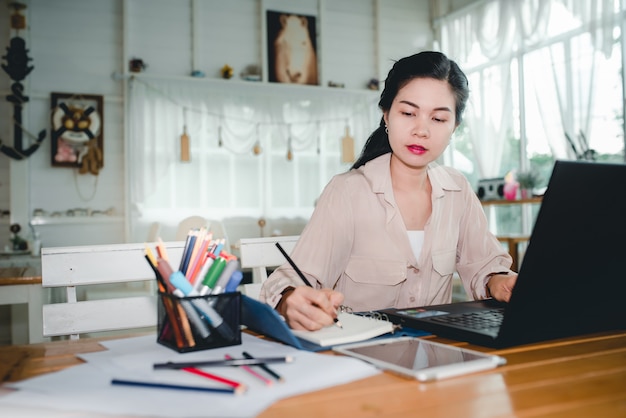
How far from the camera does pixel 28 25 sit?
5.14 meters

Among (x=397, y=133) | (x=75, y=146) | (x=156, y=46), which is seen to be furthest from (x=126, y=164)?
(x=397, y=133)

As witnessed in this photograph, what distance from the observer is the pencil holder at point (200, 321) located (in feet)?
2.69

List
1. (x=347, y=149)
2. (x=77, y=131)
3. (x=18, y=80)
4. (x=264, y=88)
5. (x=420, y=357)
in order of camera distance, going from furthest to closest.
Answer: (x=347, y=149) < (x=264, y=88) < (x=77, y=131) < (x=18, y=80) < (x=420, y=357)

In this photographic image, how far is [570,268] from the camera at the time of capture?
0.79 meters

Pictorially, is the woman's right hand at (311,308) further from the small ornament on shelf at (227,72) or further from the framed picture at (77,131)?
the small ornament on shelf at (227,72)

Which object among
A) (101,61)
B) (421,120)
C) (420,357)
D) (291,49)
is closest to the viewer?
(420,357)

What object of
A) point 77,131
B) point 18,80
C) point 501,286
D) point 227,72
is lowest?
point 501,286

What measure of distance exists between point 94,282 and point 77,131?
14.1 ft

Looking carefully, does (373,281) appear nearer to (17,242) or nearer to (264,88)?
(17,242)

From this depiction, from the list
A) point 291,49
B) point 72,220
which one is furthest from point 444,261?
point 291,49

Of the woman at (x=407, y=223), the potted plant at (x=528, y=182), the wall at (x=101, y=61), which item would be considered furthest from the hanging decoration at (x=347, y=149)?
the woman at (x=407, y=223)

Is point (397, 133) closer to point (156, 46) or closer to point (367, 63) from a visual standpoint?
point (156, 46)

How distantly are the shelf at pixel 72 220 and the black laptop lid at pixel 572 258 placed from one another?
500 centimetres

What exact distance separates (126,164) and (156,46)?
4.13ft
